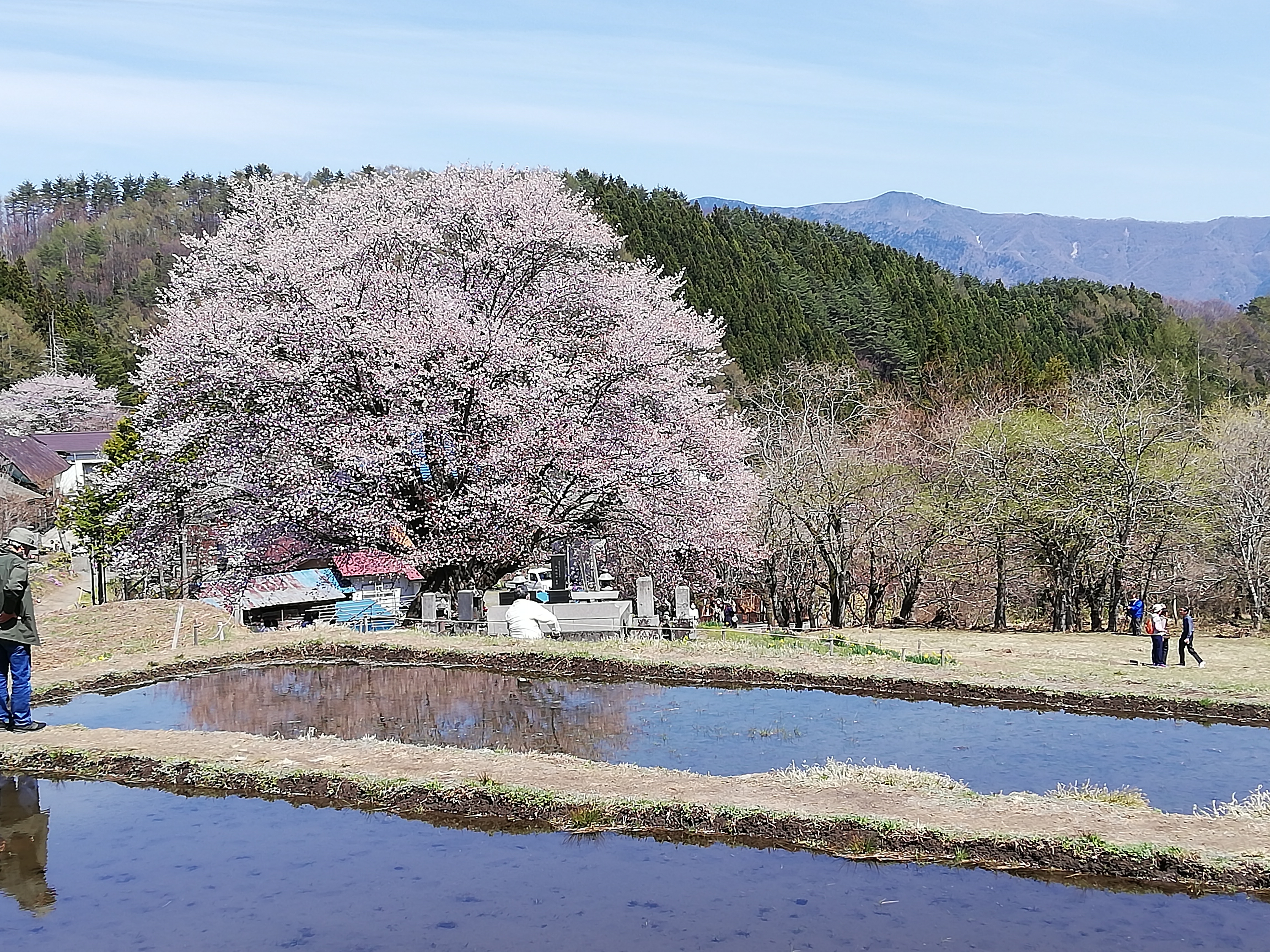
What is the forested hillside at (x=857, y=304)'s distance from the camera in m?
89.9

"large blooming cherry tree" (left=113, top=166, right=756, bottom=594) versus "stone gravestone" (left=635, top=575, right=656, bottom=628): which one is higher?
"large blooming cherry tree" (left=113, top=166, right=756, bottom=594)

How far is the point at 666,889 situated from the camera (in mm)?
8109

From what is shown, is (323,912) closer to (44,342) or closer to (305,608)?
(305,608)

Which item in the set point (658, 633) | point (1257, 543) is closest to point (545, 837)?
point (658, 633)

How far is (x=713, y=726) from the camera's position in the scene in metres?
13.4

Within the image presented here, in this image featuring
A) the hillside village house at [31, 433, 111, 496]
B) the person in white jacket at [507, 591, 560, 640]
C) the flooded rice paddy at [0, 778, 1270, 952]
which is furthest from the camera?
the hillside village house at [31, 433, 111, 496]

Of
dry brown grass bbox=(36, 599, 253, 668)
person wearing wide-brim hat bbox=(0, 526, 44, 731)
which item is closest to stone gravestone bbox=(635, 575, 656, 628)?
dry brown grass bbox=(36, 599, 253, 668)

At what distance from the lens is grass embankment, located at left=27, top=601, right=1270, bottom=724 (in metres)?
15.1

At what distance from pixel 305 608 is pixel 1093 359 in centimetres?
9012

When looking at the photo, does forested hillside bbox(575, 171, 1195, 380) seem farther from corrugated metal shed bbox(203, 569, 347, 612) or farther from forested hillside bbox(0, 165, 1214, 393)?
corrugated metal shed bbox(203, 569, 347, 612)

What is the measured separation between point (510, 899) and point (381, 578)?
29880 mm

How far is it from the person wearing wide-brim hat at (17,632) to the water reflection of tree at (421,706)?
1917 mm

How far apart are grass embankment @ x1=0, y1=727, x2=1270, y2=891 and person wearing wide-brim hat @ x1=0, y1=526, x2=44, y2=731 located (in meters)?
0.34

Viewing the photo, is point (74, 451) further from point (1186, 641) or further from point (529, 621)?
point (1186, 641)
